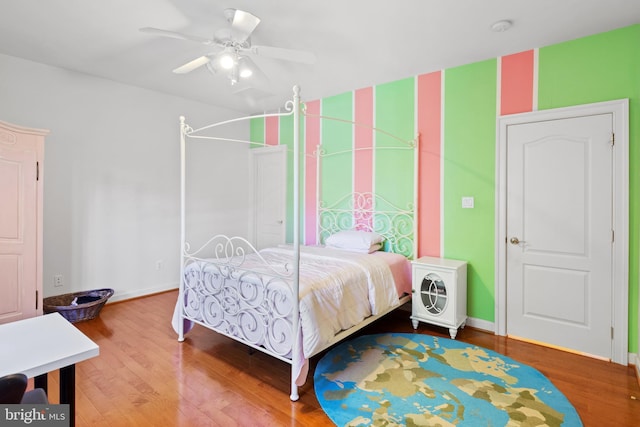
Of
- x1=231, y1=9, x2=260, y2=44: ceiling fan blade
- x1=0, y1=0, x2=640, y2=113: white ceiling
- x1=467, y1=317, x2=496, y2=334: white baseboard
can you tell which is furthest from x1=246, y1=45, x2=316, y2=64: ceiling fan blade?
x1=467, y1=317, x2=496, y2=334: white baseboard

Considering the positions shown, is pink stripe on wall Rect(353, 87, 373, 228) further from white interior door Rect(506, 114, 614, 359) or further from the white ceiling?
white interior door Rect(506, 114, 614, 359)

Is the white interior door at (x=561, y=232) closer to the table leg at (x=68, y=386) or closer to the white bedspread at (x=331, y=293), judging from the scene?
the white bedspread at (x=331, y=293)

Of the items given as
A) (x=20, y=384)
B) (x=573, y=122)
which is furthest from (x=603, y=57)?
(x=20, y=384)

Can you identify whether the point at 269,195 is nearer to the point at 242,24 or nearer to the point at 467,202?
the point at 467,202

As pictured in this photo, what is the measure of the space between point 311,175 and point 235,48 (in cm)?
231

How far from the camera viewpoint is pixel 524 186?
3.07 meters

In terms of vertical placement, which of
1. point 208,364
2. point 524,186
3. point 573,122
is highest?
point 573,122

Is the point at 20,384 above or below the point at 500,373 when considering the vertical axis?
above

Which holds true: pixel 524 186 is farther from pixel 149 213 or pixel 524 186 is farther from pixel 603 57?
pixel 149 213

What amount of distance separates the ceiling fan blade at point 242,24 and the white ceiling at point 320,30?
0.74 ft

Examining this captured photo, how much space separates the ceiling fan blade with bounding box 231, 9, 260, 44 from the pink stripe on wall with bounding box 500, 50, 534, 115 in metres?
2.34

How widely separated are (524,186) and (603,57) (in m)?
1.15

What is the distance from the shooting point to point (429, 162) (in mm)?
3623

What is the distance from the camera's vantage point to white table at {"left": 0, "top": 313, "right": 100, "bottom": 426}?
3.53ft
